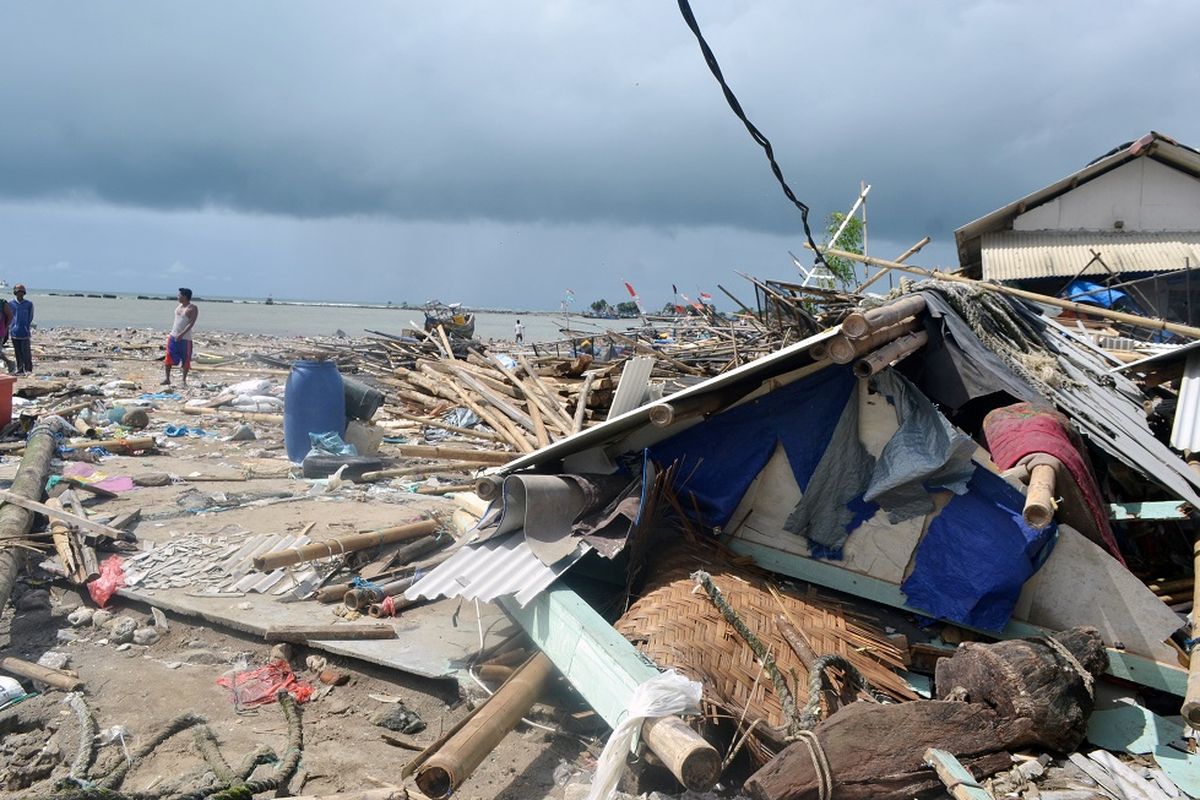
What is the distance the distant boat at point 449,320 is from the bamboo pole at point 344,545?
11.3m

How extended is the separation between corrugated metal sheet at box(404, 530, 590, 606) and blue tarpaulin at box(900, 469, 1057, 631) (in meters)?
1.75

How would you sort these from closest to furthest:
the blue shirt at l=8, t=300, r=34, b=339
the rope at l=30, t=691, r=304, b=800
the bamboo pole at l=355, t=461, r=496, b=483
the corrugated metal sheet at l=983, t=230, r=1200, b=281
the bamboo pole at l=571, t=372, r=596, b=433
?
1. the rope at l=30, t=691, r=304, b=800
2. the bamboo pole at l=571, t=372, r=596, b=433
3. the bamboo pole at l=355, t=461, r=496, b=483
4. the corrugated metal sheet at l=983, t=230, r=1200, b=281
5. the blue shirt at l=8, t=300, r=34, b=339

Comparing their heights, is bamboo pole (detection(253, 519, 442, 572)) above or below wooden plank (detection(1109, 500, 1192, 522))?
below

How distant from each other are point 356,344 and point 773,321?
12930mm

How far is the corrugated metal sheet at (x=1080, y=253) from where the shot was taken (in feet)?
46.1

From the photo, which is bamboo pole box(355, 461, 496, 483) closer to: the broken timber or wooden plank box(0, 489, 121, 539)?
wooden plank box(0, 489, 121, 539)

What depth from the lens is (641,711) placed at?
2.62 meters

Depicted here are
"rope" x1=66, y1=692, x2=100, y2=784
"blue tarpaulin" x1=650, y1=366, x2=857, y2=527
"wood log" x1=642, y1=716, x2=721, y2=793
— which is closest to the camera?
"wood log" x1=642, y1=716, x2=721, y2=793

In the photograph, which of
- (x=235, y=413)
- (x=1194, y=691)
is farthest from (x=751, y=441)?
(x=235, y=413)

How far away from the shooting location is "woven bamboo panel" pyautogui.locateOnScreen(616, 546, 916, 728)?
10.8ft

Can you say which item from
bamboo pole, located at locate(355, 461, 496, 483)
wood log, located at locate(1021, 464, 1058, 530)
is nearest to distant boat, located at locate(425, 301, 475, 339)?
bamboo pole, located at locate(355, 461, 496, 483)

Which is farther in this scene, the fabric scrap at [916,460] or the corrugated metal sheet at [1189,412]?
the corrugated metal sheet at [1189,412]

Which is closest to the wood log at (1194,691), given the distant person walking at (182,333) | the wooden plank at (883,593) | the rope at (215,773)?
the wooden plank at (883,593)

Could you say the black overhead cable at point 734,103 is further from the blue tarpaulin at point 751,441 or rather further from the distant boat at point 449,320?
the distant boat at point 449,320
